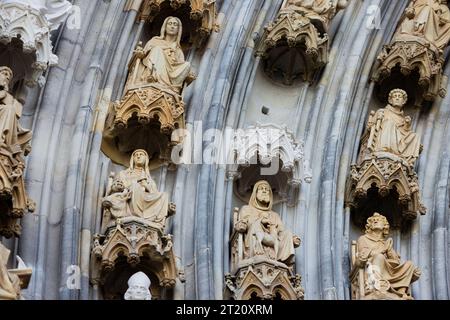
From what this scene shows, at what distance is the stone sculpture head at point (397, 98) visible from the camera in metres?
20.1

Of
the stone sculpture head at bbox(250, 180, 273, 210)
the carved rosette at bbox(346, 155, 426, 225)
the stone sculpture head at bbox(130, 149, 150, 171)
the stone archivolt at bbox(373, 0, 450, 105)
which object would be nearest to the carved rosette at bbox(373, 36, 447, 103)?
the stone archivolt at bbox(373, 0, 450, 105)

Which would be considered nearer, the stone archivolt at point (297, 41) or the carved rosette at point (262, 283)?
the carved rosette at point (262, 283)

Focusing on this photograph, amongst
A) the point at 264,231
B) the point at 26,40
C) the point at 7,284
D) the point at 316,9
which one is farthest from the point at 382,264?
the point at 26,40

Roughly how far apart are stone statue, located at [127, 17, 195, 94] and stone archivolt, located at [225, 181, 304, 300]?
54.6 inches

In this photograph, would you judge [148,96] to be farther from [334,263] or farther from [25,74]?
[334,263]

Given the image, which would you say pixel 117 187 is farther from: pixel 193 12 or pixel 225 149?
pixel 193 12

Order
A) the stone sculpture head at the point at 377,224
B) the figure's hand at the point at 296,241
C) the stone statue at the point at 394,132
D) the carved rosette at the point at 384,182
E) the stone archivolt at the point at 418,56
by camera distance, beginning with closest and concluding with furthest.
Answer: the figure's hand at the point at 296,241 < the stone sculpture head at the point at 377,224 < the carved rosette at the point at 384,182 < the stone statue at the point at 394,132 < the stone archivolt at the point at 418,56

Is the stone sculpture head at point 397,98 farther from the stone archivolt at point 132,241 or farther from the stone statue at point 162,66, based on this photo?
the stone archivolt at point 132,241

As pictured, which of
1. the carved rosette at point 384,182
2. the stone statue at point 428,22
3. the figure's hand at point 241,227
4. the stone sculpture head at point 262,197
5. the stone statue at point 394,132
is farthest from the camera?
the stone statue at point 428,22

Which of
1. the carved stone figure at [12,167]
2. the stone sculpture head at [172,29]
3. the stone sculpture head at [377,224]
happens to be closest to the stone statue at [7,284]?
the carved stone figure at [12,167]

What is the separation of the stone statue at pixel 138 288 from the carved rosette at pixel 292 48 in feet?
12.6

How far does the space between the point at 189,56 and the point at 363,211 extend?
8.27 feet

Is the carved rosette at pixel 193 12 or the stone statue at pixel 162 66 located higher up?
the carved rosette at pixel 193 12

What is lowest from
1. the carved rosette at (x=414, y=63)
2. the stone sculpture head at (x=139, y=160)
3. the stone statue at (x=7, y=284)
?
the stone statue at (x=7, y=284)
